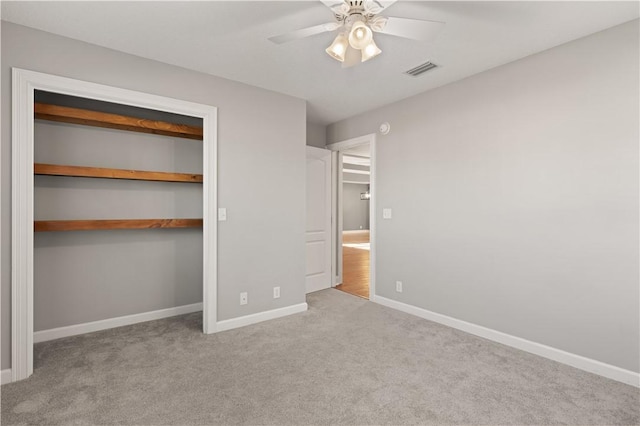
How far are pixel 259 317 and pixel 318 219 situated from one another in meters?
1.80

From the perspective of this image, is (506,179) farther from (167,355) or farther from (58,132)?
(58,132)

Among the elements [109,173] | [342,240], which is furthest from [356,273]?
[109,173]

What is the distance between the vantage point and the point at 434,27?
5.57 ft

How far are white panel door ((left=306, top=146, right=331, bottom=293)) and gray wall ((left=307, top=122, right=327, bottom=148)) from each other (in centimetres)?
25

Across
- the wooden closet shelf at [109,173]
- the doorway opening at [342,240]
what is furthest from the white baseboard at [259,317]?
the wooden closet shelf at [109,173]

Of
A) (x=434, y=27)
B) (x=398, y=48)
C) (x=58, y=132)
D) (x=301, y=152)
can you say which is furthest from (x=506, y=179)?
(x=58, y=132)

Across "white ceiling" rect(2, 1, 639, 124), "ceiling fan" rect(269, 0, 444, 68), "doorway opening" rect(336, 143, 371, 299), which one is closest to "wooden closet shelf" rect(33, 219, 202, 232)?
"white ceiling" rect(2, 1, 639, 124)

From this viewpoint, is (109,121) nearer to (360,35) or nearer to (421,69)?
(360,35)

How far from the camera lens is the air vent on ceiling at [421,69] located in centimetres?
291

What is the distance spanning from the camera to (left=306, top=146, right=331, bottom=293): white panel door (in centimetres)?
468

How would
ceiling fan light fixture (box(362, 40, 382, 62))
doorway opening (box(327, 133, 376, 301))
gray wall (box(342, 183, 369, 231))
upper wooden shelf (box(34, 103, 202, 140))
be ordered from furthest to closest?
gray wall (box(342, 183, 369, 231)), doorway opening (box(327, 133, 376, 301)), upper wooden shelf (box(34, 103, 202, 140)), ceiling fan light fixture (box(362, 40, 382, 62))

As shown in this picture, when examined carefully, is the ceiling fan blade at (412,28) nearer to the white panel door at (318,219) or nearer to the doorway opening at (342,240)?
the doorway opening at (342,240)

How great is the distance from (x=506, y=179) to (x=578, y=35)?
1.18m

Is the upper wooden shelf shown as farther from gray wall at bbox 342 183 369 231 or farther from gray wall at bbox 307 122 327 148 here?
gray wall at bbox 342 183 369 231
